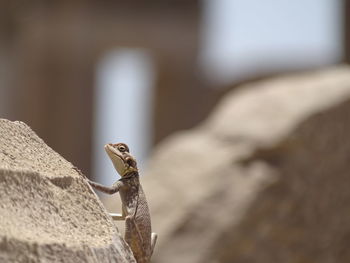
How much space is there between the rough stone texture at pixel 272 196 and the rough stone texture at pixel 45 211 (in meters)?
3.84

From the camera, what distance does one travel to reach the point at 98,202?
2.49 m

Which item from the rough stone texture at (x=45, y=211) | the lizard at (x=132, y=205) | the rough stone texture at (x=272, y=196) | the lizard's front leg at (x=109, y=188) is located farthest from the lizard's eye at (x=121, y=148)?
the rough stone texture at (x=272, y=196)

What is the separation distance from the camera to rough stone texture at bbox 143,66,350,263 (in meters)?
6.35

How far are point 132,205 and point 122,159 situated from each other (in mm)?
188

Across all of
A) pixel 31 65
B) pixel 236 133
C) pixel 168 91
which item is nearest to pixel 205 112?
pixel 168 91

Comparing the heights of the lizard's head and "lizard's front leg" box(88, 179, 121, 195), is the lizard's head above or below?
above

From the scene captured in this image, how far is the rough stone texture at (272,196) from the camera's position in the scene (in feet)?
20.8

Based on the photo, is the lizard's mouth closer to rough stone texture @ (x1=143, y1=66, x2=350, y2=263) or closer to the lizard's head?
the lizard's head

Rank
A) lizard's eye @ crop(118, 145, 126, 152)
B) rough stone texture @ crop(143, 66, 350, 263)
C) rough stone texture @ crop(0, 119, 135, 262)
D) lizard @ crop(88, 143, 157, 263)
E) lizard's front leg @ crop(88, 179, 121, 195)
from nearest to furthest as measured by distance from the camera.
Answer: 1. rough stone texture @ crop(0, 119, 135, 262)
2. lizard @ crop(88, 143, 157, 263)
3. lizard's front leg @ crop(88, 179, 121, 195)
4. lizard's eye @ crop(118, 145, 126, 152)
5. rough stone texture @ crop(143, 66, 350, 263)

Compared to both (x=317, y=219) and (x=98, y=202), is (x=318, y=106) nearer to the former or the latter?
(x=317, y=219)

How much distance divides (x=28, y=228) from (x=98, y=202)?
0.33 metres

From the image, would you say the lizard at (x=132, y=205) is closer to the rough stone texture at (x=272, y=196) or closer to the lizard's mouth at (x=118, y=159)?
the lizard's mouth at (x=118, y=159)

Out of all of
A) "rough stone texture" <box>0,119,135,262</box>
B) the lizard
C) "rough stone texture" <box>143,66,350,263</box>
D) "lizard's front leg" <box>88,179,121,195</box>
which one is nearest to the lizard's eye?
the lizard

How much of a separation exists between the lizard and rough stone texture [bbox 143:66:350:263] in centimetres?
326
